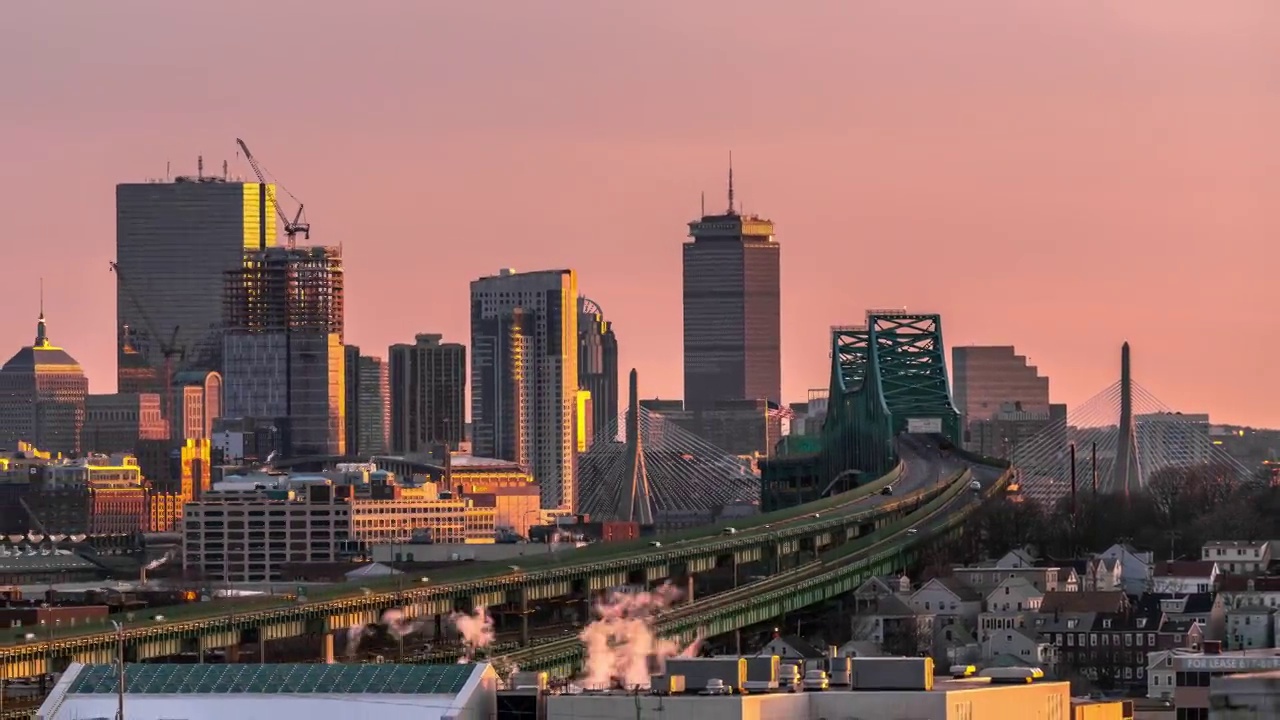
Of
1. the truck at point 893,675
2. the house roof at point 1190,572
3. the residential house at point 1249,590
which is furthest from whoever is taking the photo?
the house roof at point 1190,572

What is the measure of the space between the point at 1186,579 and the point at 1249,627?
61.2ft

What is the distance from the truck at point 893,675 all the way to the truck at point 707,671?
262cm

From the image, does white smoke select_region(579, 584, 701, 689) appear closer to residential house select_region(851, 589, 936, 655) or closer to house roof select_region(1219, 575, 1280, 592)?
residential house select_region(851, 589, 936, 655)

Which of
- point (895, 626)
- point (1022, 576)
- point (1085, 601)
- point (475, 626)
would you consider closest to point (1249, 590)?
point (1085, 601)

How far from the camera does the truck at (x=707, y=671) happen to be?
101 metres

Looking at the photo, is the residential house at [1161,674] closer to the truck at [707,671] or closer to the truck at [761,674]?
A: the truck at [761,674]

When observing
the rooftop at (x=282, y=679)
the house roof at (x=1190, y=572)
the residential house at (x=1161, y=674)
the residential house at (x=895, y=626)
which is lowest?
the residential house at (x=1161, y=674)

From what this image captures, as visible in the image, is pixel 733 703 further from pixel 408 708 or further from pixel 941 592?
pixel 941 592

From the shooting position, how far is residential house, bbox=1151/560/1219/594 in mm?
193500

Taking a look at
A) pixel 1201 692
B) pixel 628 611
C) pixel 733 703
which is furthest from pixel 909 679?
pixel 628 611

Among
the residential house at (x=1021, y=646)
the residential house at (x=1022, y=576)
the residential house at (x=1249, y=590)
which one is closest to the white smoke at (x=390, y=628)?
the residential house at (x=1021, y=646)

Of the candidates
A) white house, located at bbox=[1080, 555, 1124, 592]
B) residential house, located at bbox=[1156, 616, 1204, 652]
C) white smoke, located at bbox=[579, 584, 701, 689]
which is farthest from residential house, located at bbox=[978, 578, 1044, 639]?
white smoke, located at bbox=[579, 584, 701, 689]

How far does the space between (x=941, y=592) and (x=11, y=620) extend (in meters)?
39.3

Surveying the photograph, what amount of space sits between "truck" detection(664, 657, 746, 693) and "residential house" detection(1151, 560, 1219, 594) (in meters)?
91.3
